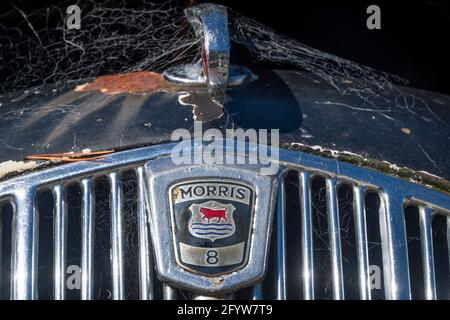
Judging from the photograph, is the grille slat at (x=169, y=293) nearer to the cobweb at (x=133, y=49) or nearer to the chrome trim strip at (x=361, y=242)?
the chrome trim strip at (x=361, y=242)

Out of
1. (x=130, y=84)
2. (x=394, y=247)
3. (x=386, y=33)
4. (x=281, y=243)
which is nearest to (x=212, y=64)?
(x=130, y=84)

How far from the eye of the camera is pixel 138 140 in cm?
164

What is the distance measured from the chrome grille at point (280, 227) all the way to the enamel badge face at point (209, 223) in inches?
1.0

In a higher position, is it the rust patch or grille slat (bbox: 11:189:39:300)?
the rust patch

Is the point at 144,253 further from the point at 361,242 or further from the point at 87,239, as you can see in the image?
the point at 361,242

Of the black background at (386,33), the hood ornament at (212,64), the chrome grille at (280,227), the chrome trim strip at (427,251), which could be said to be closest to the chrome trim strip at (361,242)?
the chrome grille at (280,227)

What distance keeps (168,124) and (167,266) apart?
1.01ft

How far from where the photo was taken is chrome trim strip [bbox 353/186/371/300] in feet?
5.07

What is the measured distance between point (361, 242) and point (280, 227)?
0.48 feet

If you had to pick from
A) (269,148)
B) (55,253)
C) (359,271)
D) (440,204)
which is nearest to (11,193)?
(55,253)

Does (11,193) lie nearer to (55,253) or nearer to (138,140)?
(55,253)

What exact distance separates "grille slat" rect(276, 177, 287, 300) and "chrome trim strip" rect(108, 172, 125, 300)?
0.88ft

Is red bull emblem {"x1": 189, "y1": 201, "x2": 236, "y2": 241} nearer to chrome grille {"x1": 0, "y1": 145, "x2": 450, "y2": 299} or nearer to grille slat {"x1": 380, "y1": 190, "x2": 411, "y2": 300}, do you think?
chrome grille {"x1": 0, "y1": 145, "x2": 450, "y2": 299}

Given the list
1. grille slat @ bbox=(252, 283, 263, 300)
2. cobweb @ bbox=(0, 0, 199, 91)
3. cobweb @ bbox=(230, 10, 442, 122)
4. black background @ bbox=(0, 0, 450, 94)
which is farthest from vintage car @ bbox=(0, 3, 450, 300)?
→ black background @ bbox=(0, 0, 450, 94)
